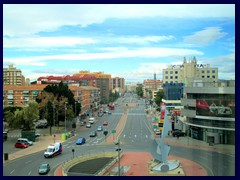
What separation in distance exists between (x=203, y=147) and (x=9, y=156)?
829 centimetres

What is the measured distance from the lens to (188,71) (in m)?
33.6

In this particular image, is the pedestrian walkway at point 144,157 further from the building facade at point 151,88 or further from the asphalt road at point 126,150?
the building facade at point 151,88

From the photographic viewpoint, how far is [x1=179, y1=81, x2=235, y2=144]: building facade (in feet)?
44.3

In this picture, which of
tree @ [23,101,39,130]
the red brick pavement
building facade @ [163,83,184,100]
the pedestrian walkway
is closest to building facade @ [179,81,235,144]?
the pedestrian walkway

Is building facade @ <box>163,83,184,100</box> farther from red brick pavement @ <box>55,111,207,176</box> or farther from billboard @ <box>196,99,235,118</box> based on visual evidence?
red brick pavement @ <box>55,111,207,176</box>

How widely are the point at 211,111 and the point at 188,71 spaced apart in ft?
63.1

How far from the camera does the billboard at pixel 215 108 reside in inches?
523

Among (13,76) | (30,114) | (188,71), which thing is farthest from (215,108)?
(13,76)

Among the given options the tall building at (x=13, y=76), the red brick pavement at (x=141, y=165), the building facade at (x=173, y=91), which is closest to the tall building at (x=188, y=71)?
the building facade at (x=173, y=91)

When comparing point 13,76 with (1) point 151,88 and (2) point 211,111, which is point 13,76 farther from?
(2) point 211,111
